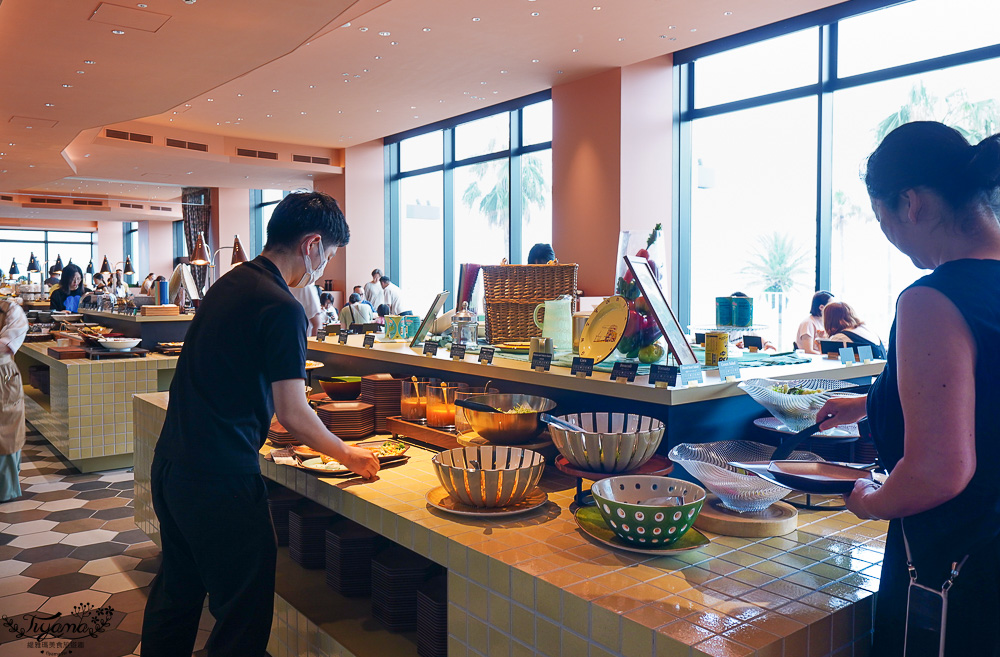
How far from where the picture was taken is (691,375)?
191 cm

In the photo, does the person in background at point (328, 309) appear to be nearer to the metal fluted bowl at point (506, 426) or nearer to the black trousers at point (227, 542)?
the metal fluted bowl at point (506, 426)

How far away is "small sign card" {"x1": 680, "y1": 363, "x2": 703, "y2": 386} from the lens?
1880 millimetres

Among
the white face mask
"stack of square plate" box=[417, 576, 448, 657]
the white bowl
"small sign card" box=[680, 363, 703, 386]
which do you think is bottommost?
"stack of square plate" box=[417, 576, 448, 657]

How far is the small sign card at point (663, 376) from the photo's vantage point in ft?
6.03

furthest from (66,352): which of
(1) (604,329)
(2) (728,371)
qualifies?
(2) (728,371)

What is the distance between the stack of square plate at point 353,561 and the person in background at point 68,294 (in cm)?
707

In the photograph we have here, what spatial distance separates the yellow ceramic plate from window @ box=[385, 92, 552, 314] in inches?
247

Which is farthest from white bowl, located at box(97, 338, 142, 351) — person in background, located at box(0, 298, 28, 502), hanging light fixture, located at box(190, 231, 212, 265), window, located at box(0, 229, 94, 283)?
window, located at box(0, 229, 94, 283)

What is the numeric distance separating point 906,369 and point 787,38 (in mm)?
7037

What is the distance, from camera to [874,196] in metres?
1.18

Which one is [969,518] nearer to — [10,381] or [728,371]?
[728,371]

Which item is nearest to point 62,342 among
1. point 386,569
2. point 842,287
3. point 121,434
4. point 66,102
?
point 121,434

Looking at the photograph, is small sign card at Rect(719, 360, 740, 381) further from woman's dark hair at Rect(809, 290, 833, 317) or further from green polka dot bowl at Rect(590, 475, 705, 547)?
woman's dark hair at Rect(809, 290, 833, 317)

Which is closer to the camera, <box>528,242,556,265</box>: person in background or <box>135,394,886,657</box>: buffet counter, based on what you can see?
<box>135,394,886,657</box>: buffet counter
